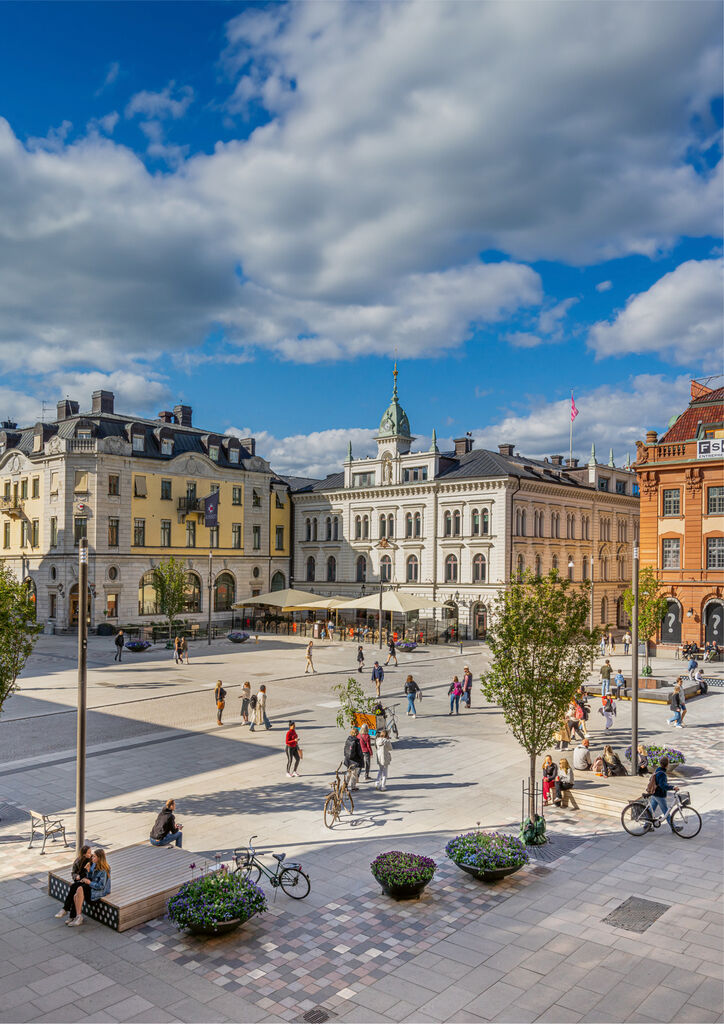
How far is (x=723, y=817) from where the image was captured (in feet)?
56.4

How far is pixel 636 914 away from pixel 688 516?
129ft

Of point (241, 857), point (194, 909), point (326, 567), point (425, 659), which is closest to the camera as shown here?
point (194, 909)

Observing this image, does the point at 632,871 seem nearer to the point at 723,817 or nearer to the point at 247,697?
the point at 723,817

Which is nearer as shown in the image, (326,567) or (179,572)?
(179,572)

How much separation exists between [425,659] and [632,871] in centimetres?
3090

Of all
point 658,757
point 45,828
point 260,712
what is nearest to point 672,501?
point 658,757

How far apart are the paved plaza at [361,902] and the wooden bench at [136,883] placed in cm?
23

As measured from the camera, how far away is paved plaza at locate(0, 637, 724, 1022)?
9.79m

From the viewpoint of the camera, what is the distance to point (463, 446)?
64.2 m

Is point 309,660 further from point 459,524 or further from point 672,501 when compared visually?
point 672,501

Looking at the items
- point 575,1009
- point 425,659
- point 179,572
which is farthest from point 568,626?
point 179,572

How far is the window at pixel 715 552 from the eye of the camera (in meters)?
46.5

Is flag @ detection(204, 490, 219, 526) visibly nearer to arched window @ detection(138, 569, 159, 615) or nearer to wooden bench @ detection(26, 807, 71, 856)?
arched window @ detection(138, 569, 159, 615)

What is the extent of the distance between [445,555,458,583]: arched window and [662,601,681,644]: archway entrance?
15.8m
